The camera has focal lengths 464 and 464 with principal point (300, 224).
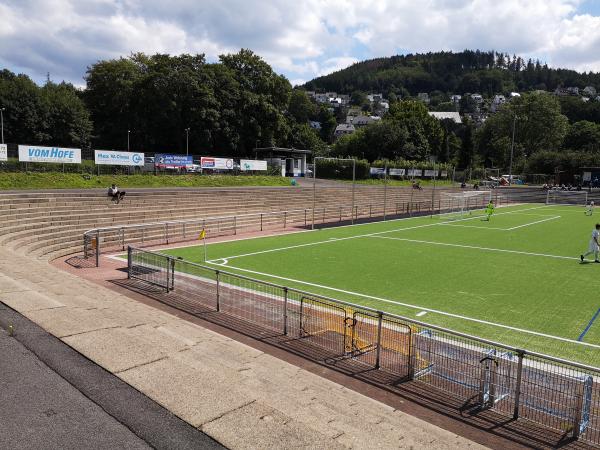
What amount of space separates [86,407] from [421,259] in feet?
52.1

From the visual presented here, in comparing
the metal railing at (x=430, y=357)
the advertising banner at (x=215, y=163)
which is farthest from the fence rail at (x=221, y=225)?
the advertising banner at (x=215, y=163)

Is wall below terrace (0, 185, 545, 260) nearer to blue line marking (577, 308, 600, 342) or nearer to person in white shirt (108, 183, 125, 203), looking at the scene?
person in white shirt (108, 183, 125, 203)

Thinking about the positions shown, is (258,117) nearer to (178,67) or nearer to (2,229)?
(178,67)

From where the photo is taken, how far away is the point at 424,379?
295 inches

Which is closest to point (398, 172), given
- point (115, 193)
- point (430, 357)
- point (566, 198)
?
point (566, 198)

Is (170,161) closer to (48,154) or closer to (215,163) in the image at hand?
(215,163)

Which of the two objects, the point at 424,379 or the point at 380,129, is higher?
the point at 380,129

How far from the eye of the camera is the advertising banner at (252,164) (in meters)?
47.7

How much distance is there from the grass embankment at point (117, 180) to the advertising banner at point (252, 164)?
1.36 metres

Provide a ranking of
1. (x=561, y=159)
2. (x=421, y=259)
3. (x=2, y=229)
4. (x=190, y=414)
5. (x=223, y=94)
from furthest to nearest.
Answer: (x=561, y=159)
(x=223, y=94)
(x=421, y=259)
(x=2, y=229)
(x=190, y=414)

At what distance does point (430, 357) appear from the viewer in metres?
7.84

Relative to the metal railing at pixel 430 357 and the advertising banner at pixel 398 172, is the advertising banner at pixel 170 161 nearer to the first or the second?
the metal railing at pixel 430 357

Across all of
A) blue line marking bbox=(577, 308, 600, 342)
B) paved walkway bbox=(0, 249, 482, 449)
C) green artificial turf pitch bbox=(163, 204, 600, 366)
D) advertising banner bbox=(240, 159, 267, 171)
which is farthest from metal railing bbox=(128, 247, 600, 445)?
advertising banner bbox=(240, 159, 267, 171)

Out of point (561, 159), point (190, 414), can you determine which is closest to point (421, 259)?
point (190, 414)
